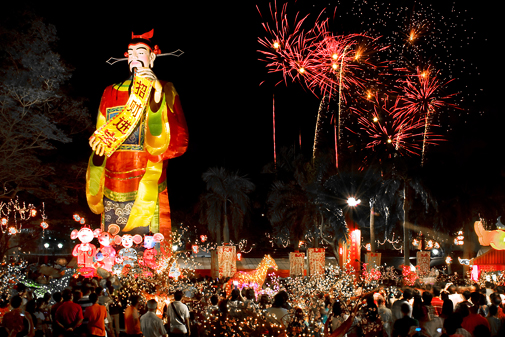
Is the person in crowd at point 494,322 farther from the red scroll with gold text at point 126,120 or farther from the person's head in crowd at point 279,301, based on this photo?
the red scroll with gold text at point 126,120

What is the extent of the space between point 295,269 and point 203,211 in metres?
6.23

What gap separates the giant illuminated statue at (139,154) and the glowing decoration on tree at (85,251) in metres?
0.73

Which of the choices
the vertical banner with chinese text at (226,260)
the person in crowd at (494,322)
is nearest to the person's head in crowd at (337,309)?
the person in crowd at (494,322)

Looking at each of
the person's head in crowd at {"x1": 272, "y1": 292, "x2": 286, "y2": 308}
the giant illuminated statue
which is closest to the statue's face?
the giant illuminated statue

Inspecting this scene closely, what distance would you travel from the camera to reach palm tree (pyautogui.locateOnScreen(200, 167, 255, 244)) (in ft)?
84.7

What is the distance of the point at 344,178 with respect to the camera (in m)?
24.3

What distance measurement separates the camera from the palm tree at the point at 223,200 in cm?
2581

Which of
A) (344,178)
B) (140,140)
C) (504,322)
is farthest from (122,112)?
(344,178)

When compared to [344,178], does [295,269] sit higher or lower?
lower

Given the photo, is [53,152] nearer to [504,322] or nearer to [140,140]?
[140,140]

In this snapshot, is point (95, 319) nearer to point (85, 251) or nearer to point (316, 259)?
point (85, 251)

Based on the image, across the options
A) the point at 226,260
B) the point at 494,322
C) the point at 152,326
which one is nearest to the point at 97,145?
the point at 152,326

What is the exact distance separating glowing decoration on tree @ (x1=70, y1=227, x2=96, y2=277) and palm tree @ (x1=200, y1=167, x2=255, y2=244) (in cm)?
1130

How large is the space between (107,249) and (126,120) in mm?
4013
